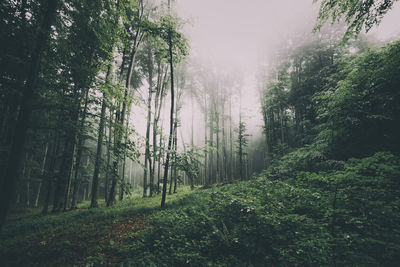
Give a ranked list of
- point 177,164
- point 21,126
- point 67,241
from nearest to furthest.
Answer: point 21,126, point 67,241, point 177,164

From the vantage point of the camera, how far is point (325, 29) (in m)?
13.4

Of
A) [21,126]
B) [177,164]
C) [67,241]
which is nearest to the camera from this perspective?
[21,126]

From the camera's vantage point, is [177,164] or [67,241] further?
[177,164]

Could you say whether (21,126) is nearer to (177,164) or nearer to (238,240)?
(177,164)

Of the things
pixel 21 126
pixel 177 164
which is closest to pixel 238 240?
pixel 177 164

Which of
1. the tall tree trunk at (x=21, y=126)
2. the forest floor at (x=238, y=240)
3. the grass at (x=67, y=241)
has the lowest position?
the grass at (x=67, y=241)

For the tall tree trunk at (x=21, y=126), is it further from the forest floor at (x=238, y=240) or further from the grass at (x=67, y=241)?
the forest floor at (x=238, y=240)

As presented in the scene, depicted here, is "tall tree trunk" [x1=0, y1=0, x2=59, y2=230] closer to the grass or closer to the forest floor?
the grass

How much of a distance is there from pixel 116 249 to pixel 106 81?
16.4 ft

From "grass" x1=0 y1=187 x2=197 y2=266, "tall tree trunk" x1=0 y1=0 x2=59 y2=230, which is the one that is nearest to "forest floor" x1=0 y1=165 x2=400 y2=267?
"grass" x1=0 y1=187 x2=197 y2=266

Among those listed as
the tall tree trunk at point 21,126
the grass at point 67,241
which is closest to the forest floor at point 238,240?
the grass at point 67,241

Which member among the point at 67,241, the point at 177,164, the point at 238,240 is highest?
the point at 177,164

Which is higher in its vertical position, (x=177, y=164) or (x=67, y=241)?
(x=177, y=164)

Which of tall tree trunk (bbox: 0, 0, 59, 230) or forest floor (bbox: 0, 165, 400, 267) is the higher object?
tall tree trunk (bbox: 0, 0, 59, 230)
